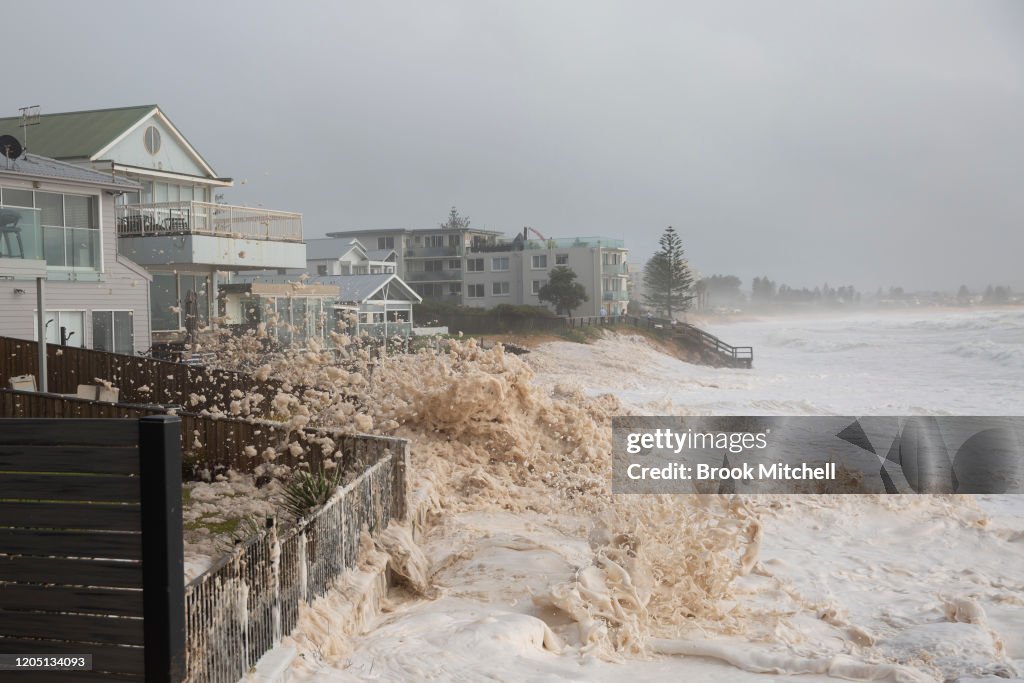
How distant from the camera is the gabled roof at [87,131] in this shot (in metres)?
30.7

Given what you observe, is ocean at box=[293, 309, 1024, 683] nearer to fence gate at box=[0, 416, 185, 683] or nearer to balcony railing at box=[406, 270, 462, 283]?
fence gate at box=[0, 416, 185, 683]

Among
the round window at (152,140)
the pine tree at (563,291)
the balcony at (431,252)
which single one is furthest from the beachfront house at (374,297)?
the balcony at (431,252)

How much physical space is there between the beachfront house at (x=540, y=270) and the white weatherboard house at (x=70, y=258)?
49338 millimetres

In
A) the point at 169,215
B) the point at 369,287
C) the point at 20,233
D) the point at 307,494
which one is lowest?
the point at 307,494

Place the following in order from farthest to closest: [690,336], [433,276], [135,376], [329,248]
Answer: [433,276]
[690,336]
[329,248]
[135,376]

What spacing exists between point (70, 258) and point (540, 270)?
52.7m

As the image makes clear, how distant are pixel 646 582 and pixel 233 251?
22.4 metres

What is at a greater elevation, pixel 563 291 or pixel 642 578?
pixel 563 291

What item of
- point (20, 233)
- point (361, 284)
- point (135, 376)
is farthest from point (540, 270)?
point (135, 376)

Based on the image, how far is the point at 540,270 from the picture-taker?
237ft

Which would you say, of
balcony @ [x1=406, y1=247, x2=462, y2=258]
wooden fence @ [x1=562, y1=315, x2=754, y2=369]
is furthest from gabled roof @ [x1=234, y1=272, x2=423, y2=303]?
balcony @ [x1=406, y1=247, x2=462, y2=258]

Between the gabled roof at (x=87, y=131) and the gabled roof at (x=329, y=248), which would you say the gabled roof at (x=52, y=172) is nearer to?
the gabled roof at (x=87, y=131)

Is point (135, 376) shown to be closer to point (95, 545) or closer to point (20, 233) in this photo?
point (20, 233)

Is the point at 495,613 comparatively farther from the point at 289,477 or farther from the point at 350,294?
the point at 350,294
